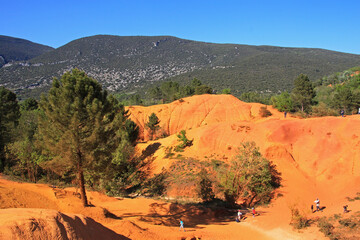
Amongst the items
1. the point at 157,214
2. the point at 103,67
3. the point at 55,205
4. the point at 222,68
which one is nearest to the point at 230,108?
the point at 157,214

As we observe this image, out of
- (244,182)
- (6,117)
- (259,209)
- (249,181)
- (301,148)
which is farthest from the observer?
(6,117)

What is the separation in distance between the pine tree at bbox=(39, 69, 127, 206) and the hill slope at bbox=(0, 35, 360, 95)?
8177cm

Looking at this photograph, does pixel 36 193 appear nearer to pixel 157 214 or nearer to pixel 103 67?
pixel 157 214

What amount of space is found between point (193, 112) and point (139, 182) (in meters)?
27.8

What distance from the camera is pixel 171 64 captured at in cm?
14888

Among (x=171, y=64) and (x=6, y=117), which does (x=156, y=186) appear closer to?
(x=6, y=117)

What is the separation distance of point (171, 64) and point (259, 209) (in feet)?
439

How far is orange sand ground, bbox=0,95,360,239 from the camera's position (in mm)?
14273

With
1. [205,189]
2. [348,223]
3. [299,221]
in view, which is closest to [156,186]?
[205,189]

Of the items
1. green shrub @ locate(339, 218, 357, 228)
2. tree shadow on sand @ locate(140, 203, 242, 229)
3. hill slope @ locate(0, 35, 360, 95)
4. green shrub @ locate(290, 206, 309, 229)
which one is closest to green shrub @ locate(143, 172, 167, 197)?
tree shadow on sand @ locate(140, 203, 242, 229)

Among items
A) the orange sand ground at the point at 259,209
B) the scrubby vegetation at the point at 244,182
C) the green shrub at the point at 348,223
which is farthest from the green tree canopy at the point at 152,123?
the green shrub at the point at 348,223

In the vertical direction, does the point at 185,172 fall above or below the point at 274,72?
below

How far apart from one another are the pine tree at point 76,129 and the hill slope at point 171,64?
81.8 m

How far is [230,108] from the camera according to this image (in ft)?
180
